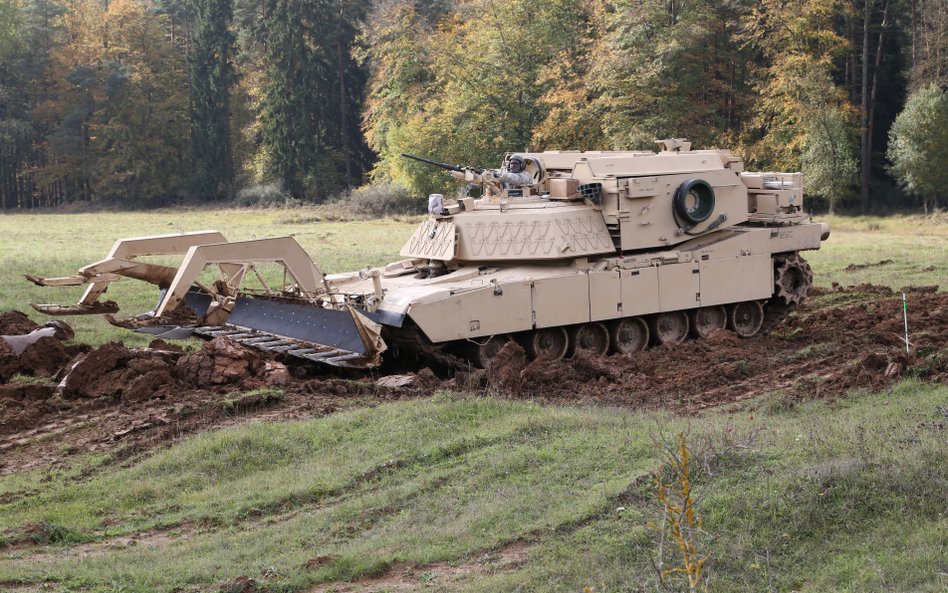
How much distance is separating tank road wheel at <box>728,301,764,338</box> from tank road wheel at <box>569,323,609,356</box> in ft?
9.48

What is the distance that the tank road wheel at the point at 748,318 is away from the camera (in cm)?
1862

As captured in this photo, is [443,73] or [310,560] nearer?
[310,560]

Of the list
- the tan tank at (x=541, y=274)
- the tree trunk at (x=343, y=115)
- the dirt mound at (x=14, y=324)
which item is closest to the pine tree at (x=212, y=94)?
the tree trunk at (x=343, y=115)

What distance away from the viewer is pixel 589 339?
1664 cm

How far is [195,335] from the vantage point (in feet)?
53.0

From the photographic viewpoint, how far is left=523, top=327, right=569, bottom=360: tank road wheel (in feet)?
52.6

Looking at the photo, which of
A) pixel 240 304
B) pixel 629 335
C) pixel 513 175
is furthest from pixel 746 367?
pixel 240 304

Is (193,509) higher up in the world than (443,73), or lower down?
lower down

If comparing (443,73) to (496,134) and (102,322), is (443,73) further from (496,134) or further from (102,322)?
(102,322)

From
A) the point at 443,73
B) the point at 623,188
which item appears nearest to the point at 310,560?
the point at 623,188

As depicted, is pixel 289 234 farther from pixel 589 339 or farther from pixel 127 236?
pixel 589 339

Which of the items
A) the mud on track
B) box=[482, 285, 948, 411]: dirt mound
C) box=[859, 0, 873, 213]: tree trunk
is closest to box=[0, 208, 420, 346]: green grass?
the mud on track

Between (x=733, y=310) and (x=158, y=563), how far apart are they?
12188mm

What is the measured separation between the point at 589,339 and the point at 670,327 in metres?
1.77
